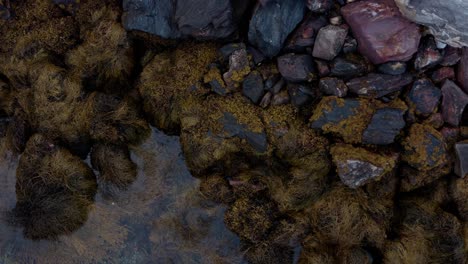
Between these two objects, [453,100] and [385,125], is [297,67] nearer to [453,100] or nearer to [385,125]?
[385,125]

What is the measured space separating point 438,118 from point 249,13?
3.10 meters

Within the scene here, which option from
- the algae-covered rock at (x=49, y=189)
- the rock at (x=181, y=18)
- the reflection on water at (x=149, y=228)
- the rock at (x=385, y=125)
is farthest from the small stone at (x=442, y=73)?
the algae-covered rock at (x=49, y=189)

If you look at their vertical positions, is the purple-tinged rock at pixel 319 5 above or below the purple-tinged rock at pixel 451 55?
above

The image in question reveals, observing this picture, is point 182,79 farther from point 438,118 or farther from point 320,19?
point 438,118

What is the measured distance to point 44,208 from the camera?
641cm

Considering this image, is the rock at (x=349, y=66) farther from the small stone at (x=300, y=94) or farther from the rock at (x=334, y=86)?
the small stone at (x=300, y=94)

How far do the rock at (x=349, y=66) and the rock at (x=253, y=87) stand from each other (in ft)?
3.45

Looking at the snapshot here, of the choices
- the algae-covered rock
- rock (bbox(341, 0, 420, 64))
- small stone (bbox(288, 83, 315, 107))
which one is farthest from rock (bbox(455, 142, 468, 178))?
the algae-covered rock

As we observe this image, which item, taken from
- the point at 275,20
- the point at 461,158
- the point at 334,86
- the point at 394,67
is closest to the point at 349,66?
the point at 334,86

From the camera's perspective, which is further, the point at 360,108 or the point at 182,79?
the point at 182,79

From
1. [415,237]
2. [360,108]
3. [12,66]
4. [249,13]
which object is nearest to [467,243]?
[415,237]

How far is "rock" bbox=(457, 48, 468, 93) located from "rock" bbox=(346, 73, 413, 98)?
2.32 feet

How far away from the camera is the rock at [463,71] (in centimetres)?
541

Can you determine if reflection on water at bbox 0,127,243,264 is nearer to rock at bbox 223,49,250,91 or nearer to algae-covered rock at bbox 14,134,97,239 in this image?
algae-covered rock at bbox 14,134,97,239
